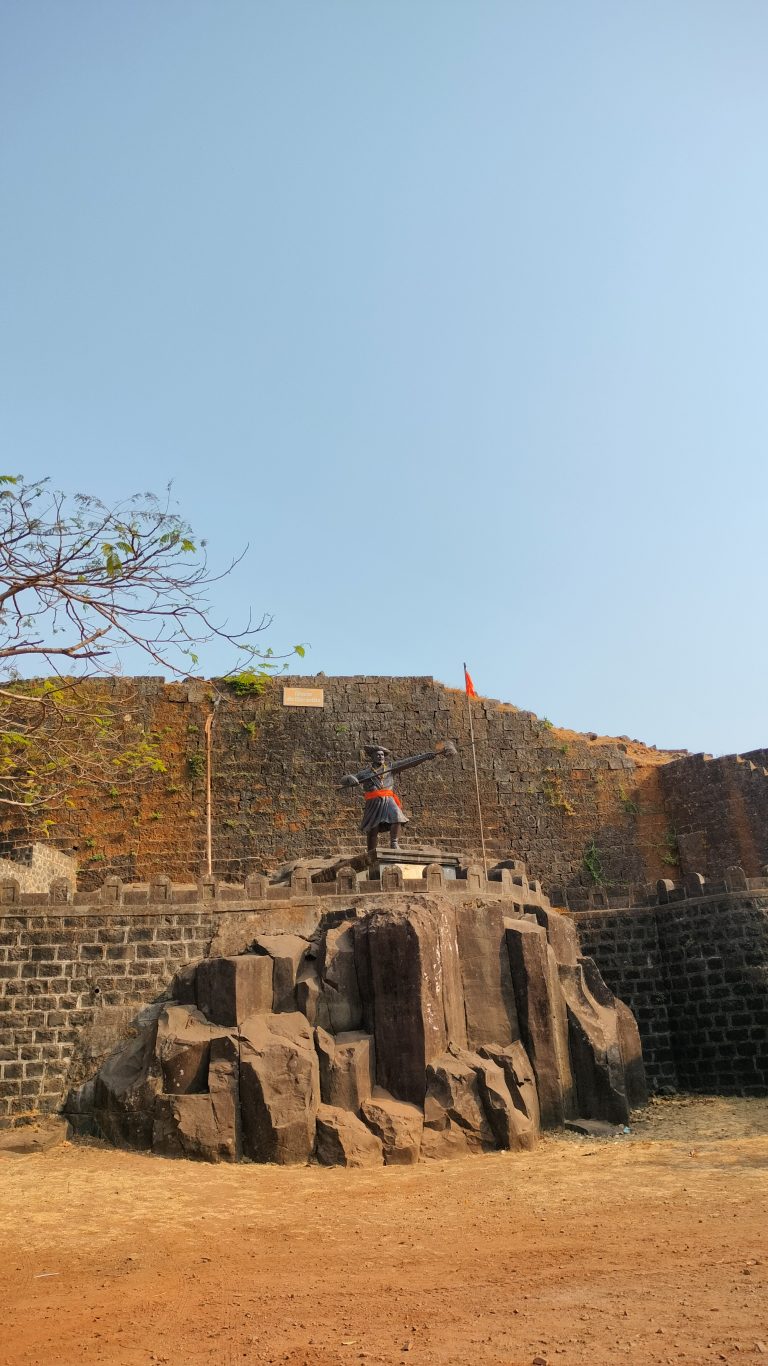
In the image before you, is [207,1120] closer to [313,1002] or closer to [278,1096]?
[278,1096]

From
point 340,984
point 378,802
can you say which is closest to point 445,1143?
point 340,984

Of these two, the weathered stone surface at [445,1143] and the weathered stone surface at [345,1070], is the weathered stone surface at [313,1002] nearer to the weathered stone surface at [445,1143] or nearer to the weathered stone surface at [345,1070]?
the weathered stone surface at [345,1070]

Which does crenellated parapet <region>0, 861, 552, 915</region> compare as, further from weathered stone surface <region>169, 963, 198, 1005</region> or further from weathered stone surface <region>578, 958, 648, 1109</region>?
weathered stone surface <region>169, 963, 198, 1005</region>

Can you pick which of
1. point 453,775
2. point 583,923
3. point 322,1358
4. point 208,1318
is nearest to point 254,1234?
point 208,1318

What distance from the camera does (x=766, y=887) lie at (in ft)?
64.0

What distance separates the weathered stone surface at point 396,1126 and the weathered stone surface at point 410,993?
9.0 inches

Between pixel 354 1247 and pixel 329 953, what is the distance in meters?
5.55

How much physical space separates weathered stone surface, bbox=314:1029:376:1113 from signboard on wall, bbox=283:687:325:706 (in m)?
16.5

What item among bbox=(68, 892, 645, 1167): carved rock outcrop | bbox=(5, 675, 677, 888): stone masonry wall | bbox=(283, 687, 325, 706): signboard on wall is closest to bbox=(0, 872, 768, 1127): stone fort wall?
bbox=(68, 892, 645, 1167): carved rock outcrop

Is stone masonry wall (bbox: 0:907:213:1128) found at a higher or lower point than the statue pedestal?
lower

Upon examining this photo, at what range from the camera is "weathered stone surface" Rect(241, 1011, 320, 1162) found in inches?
514

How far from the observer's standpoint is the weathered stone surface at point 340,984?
47.7 feet

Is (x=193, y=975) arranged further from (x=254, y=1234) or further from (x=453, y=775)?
(x=453, y=775)

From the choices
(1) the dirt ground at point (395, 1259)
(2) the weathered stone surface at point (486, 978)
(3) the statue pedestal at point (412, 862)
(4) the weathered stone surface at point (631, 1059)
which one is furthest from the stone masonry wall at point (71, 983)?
(4) the weathered stone surface at point (631, 1059)
